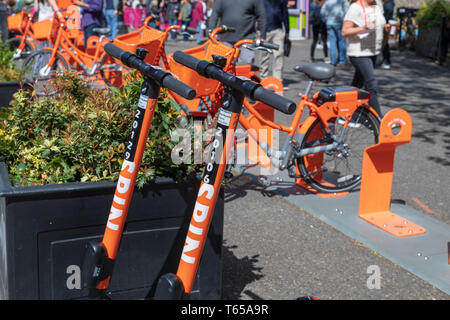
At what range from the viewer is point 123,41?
7.35m

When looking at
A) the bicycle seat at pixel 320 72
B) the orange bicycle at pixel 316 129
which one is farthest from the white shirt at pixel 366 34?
the bicycle seat at pixel 320 72

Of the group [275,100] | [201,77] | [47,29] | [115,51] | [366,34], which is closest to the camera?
[275,100]

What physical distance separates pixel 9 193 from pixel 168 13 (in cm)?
2176

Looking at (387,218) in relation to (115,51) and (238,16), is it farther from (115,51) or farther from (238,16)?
(238,16)

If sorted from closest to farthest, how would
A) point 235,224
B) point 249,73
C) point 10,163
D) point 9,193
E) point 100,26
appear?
point 9,193, point 10,163, point 235,224, point 249,73, point 100,26

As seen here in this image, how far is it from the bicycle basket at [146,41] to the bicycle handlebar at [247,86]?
9.19 feet

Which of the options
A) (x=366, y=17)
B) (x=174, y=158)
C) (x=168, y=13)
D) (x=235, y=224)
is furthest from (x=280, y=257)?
(x=168, y=13)

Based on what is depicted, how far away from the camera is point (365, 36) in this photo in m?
7.09

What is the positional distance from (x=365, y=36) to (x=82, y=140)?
467cm

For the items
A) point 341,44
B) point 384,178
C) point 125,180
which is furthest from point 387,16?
point 125,180
